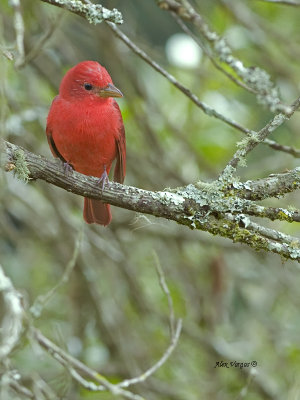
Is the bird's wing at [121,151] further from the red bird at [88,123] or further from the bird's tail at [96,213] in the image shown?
the bird's tail at [96,213]

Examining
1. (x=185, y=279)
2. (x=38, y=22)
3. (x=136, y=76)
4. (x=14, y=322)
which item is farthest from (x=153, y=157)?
(x=14, y=322)

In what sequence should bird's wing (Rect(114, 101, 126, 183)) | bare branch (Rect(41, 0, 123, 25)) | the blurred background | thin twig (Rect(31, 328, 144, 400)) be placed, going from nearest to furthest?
thin twig (Rect(31, 328, 144, 400))
bare branch (Rect(41, 0, 123, 25))
bird's wing (Rect(114, 101, 126, 183))
the blurred background

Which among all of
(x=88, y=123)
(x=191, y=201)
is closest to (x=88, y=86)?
(x=88, y=123)

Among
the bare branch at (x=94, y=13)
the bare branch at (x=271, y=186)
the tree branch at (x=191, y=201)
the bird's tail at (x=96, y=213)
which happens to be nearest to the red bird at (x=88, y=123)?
the bird's tail at (x=96, y=213)

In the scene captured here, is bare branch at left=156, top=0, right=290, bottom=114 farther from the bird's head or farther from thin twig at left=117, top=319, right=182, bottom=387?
the bird's head

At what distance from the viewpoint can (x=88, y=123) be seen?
4.01 meters

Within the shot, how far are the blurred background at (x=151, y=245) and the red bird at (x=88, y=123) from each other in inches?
18.6

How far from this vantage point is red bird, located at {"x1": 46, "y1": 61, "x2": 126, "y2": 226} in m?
3.99

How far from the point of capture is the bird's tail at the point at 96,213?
4.31m

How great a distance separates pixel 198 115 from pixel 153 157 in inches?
41.9

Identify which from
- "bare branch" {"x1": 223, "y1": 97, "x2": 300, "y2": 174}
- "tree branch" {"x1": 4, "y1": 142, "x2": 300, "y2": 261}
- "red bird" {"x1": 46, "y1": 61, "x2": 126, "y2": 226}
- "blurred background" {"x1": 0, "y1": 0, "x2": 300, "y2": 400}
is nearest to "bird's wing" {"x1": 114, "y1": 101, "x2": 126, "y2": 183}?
"red bird" {"x1": 46, "y1": 61, "x2": 126, "y2": 226}

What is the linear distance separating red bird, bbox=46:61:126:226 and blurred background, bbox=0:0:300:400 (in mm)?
474

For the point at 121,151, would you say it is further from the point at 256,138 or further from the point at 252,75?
the point at 252,75

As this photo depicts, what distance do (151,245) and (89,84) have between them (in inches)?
73.6
